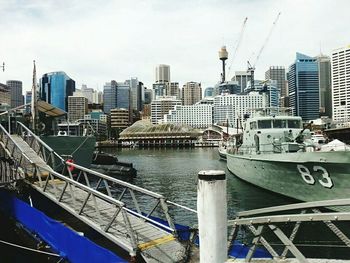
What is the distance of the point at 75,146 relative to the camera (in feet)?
112

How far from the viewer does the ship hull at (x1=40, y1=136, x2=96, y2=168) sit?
1280 inches

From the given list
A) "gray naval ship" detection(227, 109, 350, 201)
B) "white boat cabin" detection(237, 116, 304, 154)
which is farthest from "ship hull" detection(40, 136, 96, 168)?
"white boat cabin" detection(237, 116, 304, 154)

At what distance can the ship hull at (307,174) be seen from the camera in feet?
59.2

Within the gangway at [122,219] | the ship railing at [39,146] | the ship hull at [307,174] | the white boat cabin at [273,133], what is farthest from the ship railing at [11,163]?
the white boat cabin at [273,133]

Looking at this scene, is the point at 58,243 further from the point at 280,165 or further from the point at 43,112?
the point at 43,112

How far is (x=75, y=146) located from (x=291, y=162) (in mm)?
21751

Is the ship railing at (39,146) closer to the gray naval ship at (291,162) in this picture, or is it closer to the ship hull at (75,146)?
the ship hull at (75,146)

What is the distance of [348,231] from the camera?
55.1ft

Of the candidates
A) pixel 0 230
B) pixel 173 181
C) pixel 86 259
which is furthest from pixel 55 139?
pixel 86 259

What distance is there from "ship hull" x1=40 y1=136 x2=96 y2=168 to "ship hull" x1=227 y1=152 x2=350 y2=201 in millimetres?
17545

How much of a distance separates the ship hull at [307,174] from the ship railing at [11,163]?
14873mm

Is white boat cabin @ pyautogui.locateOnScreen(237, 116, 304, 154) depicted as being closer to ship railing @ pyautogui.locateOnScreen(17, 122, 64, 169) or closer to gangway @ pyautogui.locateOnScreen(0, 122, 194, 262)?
ship railing @ pyautogui.locateOnScreen(17, 122, 64, 169)

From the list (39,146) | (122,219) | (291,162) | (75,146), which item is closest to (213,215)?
(122,219)

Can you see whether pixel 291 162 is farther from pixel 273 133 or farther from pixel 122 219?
pixel 122 219
